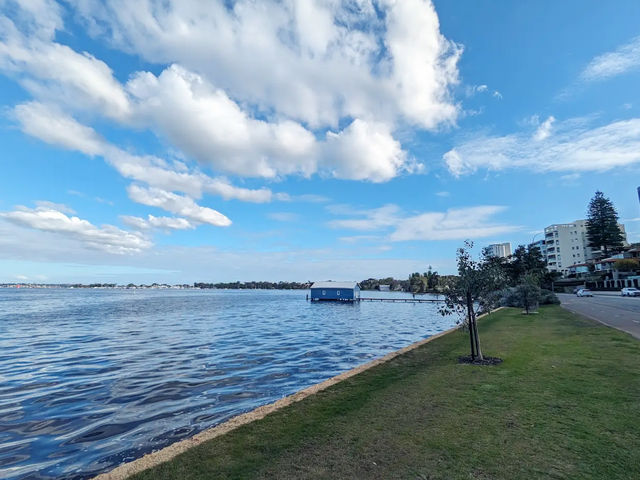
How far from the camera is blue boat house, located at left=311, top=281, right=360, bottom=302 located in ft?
275

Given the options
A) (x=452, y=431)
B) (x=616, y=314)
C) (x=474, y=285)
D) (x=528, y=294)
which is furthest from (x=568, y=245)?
(x=452, y=431)

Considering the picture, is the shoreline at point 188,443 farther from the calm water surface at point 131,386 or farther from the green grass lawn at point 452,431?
the calm water surface at point 131,386

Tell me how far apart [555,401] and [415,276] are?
179 m

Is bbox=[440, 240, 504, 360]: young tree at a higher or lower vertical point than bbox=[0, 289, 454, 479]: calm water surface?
higher

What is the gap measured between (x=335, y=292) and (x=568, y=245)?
3339 inches

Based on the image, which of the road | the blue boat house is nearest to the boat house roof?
the blue boat house

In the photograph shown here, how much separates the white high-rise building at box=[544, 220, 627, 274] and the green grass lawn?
123347mm

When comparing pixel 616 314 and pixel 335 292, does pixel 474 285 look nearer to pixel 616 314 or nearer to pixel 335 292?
pixel 616 314

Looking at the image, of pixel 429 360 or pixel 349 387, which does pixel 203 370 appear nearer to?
pixel 349 387

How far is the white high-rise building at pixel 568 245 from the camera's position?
111m

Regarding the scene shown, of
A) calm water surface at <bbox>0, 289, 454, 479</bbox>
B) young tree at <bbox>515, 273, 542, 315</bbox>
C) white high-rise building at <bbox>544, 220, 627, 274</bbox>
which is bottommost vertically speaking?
calm water surface at <bbox>0, 289, 454, 479</bbox>

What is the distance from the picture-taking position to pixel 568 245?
113062 millimetres

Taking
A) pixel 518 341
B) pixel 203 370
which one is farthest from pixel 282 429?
pixel 518 341

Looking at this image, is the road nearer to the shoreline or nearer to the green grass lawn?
the green grass lawn
